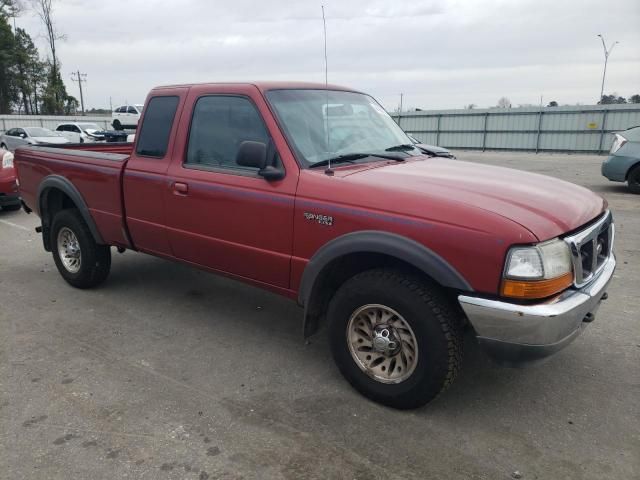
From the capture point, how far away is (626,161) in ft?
36.1

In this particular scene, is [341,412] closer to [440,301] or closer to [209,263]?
[440,301]

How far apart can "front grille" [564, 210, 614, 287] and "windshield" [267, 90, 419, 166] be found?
4.79 ft

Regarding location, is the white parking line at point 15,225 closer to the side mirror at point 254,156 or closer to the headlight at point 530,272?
the side mirror at point 254,156

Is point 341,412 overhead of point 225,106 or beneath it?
beneath

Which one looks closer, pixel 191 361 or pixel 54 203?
pixel 191 361

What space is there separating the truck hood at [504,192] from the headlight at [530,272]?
0.28 feet

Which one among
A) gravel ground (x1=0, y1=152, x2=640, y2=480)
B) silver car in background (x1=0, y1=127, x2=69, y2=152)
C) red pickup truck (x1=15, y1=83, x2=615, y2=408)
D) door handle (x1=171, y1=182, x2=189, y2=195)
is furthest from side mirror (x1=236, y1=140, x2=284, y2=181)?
silver car in background (x1=0, y1=127, x2=69, y2=152)

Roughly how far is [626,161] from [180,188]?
10.4 meters

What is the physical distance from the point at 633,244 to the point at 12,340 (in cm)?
724

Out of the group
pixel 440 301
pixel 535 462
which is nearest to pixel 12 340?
pixel 440 301

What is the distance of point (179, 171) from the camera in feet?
13.2

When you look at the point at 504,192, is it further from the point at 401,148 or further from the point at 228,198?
the point at 228,198

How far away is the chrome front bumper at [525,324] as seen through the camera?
2.56 meters

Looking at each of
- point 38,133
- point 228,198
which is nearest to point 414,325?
point 228,198
